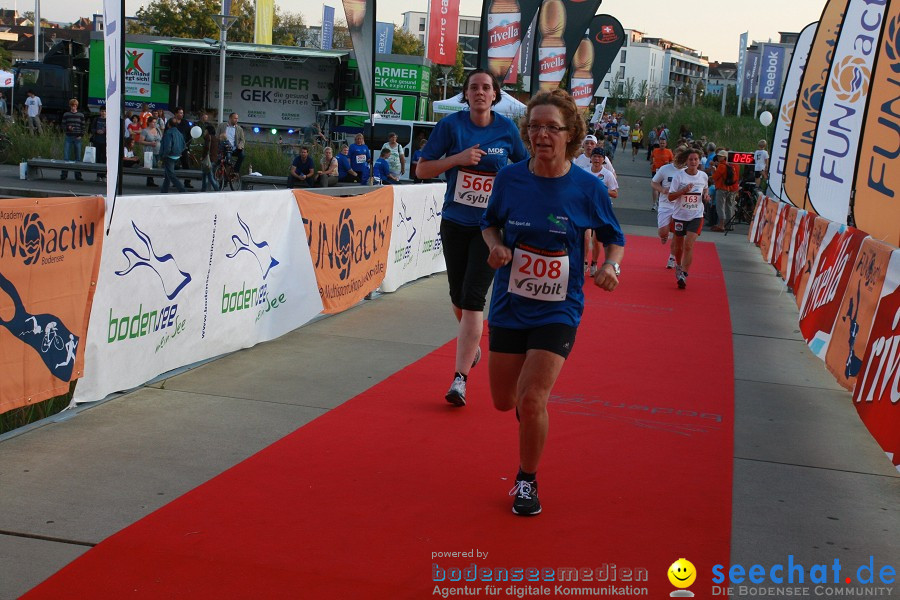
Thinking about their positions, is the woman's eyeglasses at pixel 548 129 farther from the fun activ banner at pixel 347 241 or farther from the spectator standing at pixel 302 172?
the spectator standing at pixel 302 172

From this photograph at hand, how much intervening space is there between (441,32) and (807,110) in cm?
2905

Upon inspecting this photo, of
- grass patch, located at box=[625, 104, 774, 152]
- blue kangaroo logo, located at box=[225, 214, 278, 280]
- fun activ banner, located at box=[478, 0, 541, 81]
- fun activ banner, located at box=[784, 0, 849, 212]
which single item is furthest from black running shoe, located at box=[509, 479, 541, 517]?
grass patch, located at box=[625, 104, 774, 152]

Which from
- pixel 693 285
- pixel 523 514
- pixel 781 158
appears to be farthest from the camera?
pixel 781 158

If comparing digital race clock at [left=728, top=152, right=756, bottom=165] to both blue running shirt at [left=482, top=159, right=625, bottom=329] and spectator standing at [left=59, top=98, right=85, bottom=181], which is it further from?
blue running shirt at [left=482, top=159, right=625, bottom=329]

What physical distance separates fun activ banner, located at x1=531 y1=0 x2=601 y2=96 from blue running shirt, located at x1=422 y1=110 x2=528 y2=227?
63.0 ft

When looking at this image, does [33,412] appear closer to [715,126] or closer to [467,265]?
[467,265]

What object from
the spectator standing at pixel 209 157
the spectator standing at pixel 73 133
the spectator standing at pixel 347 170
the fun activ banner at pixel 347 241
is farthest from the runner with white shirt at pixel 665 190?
the spectator standing at pixel 73 133

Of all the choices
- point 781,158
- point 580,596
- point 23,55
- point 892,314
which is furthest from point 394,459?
point 23,55

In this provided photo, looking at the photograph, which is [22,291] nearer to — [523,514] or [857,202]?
[523,514]

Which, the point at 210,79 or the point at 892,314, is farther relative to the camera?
the point at 210,79

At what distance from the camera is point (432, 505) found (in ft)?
15.8

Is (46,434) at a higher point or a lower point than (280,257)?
lower

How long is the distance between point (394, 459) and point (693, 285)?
10.0 metres

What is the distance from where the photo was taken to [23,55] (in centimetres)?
10275
